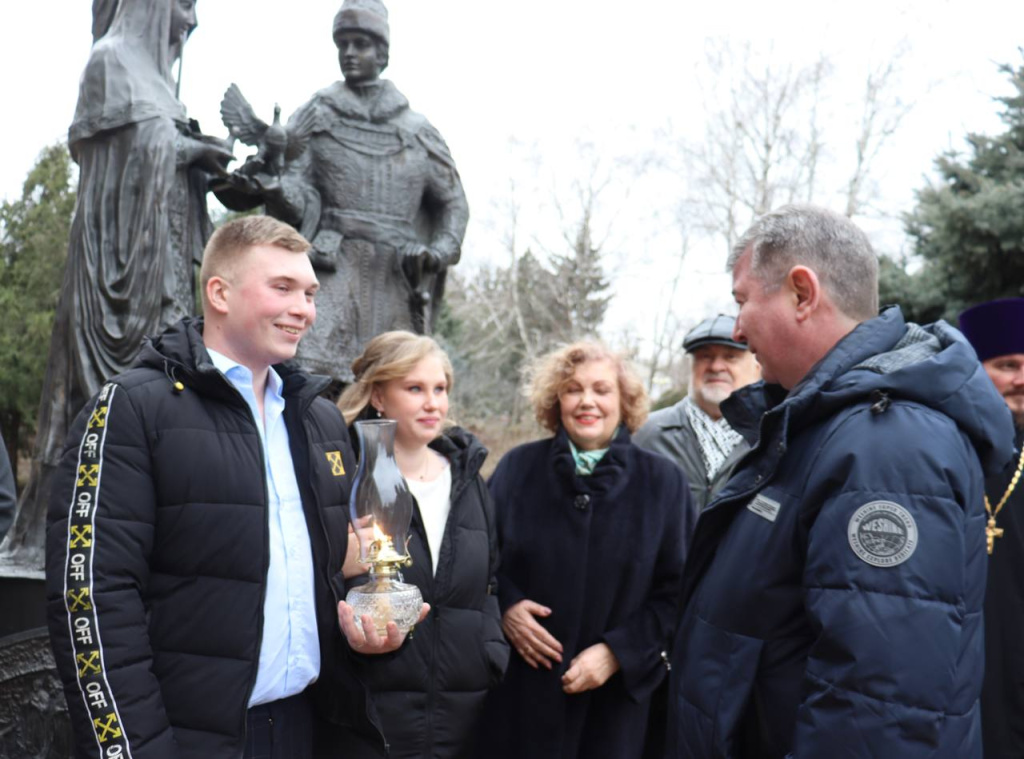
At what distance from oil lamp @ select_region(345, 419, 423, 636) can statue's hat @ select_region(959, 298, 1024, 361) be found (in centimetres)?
231

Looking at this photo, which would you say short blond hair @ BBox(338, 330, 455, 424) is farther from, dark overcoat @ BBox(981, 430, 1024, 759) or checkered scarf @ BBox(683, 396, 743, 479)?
dark overcoat @ BBox(981, 430, 1024, 759)

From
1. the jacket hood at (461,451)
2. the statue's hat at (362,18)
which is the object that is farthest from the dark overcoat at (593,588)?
the statue's hat at (362,18)

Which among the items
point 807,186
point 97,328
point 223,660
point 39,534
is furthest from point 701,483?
point 807,186

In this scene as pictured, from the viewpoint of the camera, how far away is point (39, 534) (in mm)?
5371

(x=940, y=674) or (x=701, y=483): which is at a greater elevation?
(x=701, y=483)

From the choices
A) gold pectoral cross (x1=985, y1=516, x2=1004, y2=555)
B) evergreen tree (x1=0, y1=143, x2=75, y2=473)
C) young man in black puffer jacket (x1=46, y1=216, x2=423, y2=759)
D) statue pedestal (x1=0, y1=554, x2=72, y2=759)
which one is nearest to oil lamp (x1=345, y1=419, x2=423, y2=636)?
young man in black puffer jacket (x1=46, y1=216, x2=423, y2=759)

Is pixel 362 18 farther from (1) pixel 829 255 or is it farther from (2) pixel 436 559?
(1) pixel 829 255

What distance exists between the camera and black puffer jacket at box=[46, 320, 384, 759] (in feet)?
6.43

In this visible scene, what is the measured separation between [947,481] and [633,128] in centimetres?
2445

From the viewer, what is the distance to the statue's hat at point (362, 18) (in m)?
6.40

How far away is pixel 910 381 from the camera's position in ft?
5.45

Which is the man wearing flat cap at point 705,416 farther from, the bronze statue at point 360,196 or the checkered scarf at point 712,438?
the bronze statue at point 360,196

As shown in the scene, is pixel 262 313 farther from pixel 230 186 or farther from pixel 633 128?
pixel 633 128

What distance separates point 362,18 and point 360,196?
1209 mm
